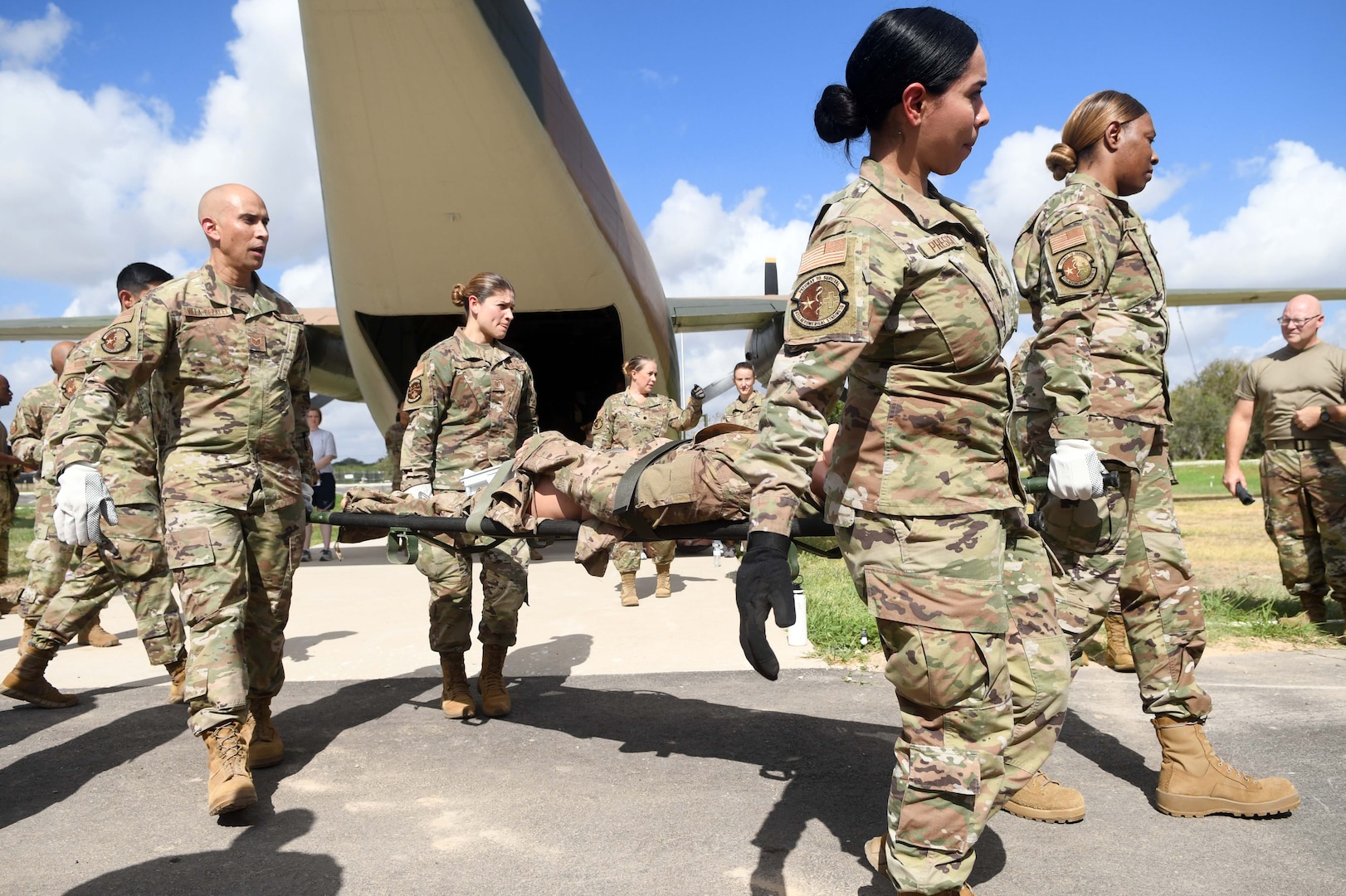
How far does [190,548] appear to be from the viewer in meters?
3.03

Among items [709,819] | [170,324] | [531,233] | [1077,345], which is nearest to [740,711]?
[709,819]

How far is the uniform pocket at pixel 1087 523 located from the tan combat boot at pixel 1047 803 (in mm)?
705

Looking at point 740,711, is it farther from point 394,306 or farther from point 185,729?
point 394,306

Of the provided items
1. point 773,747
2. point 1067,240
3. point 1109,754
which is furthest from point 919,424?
point 1109,754

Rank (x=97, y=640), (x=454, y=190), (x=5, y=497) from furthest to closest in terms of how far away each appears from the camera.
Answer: (x=454, y=190) → (x=5, y=497) → (x=97, y=640)

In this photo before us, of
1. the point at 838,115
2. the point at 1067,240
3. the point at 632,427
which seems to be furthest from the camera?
the point at 632,427

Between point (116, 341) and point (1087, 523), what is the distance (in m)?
3.16

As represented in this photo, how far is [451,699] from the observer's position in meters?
3.98

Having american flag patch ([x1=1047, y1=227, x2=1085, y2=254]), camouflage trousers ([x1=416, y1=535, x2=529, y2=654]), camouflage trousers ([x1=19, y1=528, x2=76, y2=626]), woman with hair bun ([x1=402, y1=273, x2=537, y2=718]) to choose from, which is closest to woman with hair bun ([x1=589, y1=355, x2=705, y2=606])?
woman with hair bun ([x1=402, y1=273, x2=537, y2=718])

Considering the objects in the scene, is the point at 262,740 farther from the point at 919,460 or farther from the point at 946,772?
the point at 919,460

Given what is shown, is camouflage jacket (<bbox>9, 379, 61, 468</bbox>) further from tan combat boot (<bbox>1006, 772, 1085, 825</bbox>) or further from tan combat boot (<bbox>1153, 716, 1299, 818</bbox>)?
tan combat boot (<bbox>1153, 716, 1299, 818</bbox>)

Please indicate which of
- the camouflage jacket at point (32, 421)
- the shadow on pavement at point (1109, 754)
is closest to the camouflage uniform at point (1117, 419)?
the shadow on pavement at point (1109, 754)

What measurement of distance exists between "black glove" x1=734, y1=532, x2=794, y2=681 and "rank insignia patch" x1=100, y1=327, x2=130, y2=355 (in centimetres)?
242

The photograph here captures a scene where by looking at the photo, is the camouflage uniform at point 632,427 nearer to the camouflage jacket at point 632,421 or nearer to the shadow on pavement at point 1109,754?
the camouflage jacket at point 632,421
